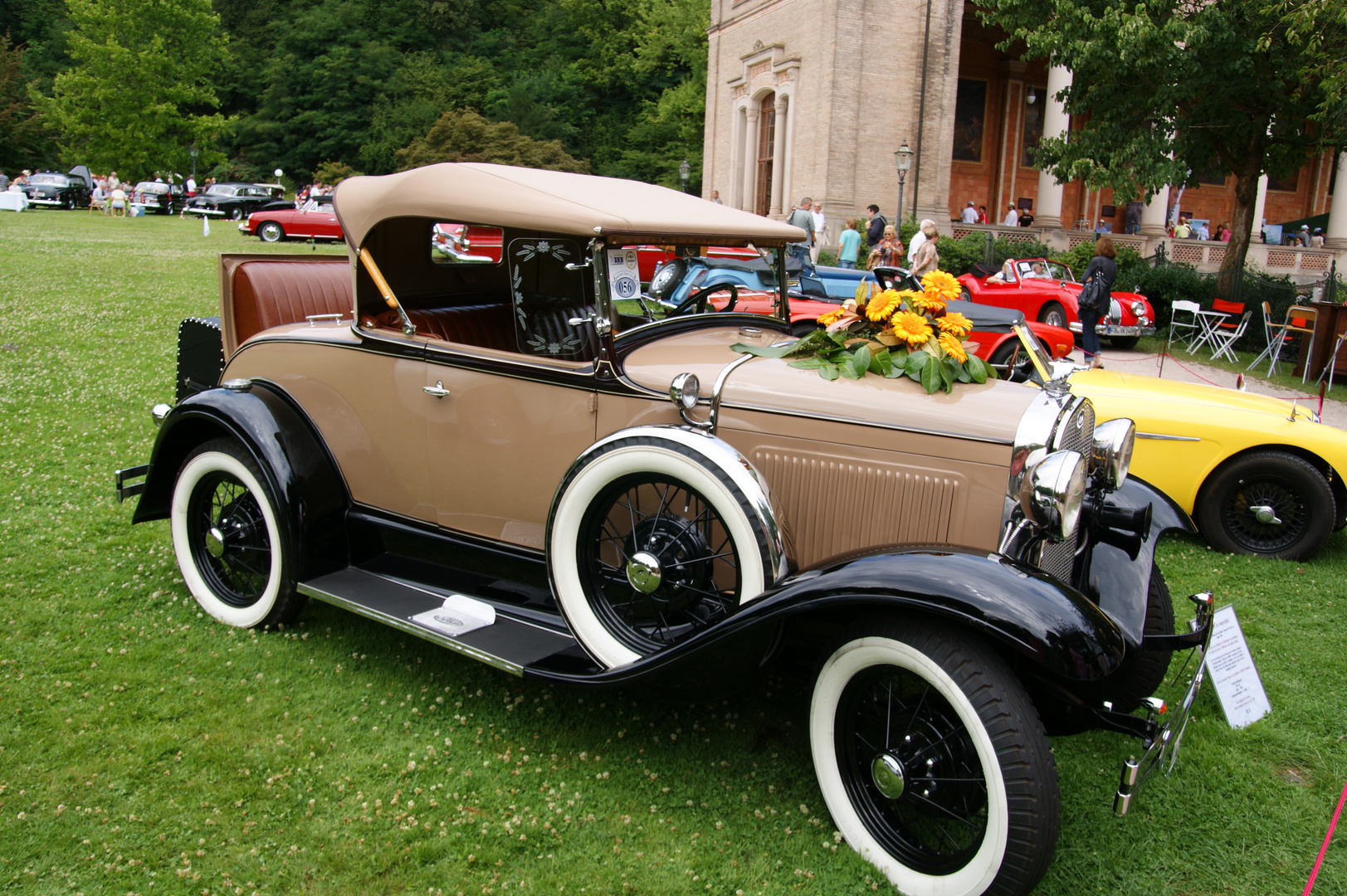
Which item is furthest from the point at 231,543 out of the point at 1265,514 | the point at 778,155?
the point at 778,155

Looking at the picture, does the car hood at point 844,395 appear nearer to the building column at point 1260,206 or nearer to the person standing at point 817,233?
the person standing at point 817,233

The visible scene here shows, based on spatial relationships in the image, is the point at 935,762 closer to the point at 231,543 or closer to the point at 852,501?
the point at 852,501

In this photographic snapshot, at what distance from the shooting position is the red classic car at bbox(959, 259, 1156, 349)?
14539 millimetres

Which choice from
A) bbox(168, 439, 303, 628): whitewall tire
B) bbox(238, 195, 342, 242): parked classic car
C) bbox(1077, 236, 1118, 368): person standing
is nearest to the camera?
bbox(168, 439, 303, 628): whitewall tire

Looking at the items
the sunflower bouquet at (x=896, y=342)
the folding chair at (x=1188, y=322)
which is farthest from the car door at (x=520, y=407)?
the folding chair at (x=1188, y=322)

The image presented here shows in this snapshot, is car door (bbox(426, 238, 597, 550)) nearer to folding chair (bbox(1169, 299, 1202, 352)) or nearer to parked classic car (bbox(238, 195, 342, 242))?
folding chair (bbox(1169, 299, 1202, 352))

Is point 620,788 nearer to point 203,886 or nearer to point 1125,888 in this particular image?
point 203,886

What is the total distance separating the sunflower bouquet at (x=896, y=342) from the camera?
3.20 meters

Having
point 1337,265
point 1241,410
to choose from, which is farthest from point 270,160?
point 1241,410

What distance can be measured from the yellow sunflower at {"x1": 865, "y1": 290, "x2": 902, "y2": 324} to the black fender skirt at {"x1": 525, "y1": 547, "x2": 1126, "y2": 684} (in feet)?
3.27

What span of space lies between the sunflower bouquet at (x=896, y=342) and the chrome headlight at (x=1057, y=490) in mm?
498

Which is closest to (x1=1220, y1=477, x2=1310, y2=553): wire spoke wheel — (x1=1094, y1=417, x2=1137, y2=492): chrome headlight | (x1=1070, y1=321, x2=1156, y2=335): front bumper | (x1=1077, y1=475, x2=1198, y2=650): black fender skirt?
(x1=1077, y1=475, x2=1198, y2=650): black fender skirt

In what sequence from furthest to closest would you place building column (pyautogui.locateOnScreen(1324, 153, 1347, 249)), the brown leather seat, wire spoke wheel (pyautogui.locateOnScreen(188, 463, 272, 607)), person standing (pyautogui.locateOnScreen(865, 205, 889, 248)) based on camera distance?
building column (pyautogui.locateOnScreen(1324, 153, 1347, 249)) → person standing (pyautogui.locateOnScreen(865, 205, 889, 248)) → the brown leather seat → wire spoke wheel (pyautogui.locateOnScreen(188, 463, 272, 607))

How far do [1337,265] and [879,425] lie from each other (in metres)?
29.4
